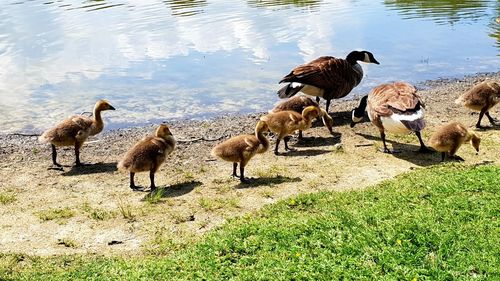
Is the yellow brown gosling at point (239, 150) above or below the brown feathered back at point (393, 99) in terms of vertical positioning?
below

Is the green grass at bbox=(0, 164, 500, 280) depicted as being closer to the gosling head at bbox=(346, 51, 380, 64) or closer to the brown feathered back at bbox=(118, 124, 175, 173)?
the brown feathered back at bbox=(118, 124, 175, 173)

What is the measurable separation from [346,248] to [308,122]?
583 cm

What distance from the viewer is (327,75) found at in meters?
14.2

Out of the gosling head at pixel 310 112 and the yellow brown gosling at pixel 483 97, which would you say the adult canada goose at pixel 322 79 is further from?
the yellow brown gosling at pixel 483 97

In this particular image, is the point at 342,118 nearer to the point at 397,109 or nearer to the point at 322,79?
the point at 322,79

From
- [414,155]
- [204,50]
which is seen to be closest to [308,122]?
[414,155]

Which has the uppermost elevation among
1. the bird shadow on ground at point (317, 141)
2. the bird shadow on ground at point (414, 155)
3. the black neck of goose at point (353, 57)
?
the black neck of goose at point (353, 57)

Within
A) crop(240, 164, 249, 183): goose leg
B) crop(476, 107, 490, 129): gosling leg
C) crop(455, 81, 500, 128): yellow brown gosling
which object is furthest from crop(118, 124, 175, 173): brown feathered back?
crop(476, 107, 490, 129): gosling leg

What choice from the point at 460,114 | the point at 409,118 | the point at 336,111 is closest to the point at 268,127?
the point at 409,118

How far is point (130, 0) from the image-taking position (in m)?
40.4

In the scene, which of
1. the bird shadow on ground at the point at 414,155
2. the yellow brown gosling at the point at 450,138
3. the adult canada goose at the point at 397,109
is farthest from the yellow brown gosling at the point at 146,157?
the yellow brown gosling at the point at 450,138

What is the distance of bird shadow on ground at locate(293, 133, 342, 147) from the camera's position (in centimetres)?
1238

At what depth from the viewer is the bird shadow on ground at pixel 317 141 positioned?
12.4 metres

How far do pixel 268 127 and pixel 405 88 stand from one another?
9.30ft
